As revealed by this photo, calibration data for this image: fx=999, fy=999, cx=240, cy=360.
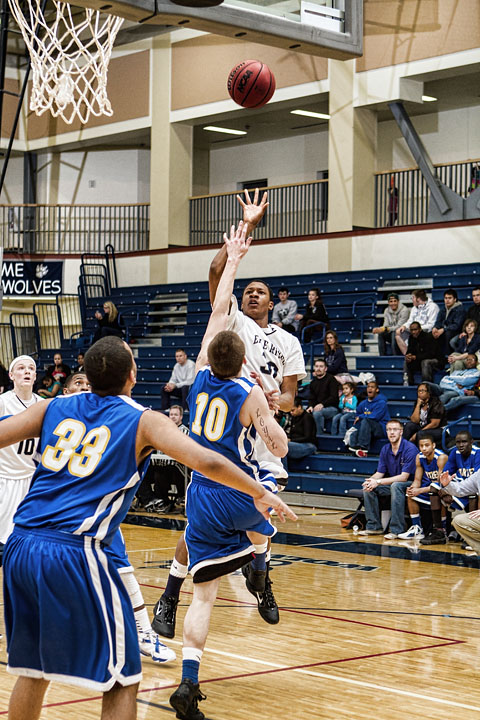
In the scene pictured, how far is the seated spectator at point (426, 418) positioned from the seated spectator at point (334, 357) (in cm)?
250

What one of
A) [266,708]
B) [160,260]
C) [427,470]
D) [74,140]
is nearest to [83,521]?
[266,708]

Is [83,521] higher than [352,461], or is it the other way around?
[83,521]

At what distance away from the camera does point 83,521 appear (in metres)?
3.10

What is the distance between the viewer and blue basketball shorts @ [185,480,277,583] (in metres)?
4.70

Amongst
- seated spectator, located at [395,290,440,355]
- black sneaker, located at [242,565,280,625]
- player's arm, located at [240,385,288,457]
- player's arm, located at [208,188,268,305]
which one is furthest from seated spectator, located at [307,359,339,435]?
player's arm, located at [240,385,288,457]

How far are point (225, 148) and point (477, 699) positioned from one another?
21.0 metres

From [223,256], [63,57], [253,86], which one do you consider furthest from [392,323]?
[223,256]

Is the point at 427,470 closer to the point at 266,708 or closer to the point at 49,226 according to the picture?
the point at 266,708

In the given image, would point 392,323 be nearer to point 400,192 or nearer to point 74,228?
point 400,192

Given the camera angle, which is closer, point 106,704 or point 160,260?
point 106,704

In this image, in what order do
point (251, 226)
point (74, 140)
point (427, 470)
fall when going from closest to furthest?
point (251, 226) < point (427, 470) < point (74, 140)

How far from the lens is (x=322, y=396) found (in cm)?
1429

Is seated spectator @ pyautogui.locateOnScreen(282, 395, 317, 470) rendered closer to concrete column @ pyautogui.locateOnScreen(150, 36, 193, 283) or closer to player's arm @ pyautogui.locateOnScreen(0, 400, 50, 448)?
concrete column @ pyautogui.locateOnScreen(150, 36, 193, 283)

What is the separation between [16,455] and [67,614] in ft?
11.0
